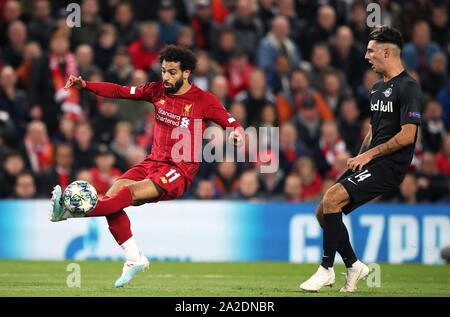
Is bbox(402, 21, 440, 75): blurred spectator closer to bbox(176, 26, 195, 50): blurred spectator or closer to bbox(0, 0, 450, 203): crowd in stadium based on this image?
bbox(0, 0, 450, 203): crowd in stadium

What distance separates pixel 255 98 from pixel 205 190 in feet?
6.46

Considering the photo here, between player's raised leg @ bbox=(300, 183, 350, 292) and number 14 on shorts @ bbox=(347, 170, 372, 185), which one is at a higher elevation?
number 14 on shorts @ bbox=(347, 170, 372, 185)

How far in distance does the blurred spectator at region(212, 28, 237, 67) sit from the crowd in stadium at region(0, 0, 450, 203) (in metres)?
0.03

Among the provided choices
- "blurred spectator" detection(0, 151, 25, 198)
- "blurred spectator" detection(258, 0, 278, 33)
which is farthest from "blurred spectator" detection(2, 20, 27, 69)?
"blurred spectator" detection(258, 0, 278, 33)

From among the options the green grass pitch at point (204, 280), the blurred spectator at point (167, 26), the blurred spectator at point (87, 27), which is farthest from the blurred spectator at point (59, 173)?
the blurred spectator at point (167, 26)

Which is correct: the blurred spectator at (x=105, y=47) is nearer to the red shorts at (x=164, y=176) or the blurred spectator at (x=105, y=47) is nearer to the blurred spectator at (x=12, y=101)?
the blurred spectator at (x=12, y=101)

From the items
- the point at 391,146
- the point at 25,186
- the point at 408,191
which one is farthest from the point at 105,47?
the point at 391,146

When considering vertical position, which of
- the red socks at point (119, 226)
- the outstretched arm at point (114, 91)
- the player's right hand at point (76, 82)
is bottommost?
the red socks at point (119, 226)

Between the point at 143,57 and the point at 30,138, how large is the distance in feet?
8.72

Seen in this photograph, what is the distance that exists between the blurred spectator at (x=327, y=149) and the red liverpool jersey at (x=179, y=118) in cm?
531

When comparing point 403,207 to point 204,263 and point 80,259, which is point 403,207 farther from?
point 80,259

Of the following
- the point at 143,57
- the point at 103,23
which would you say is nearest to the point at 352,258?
the point at 143,57

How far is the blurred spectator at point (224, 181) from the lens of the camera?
13.0 meters

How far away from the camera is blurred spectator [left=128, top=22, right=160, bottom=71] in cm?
1416
